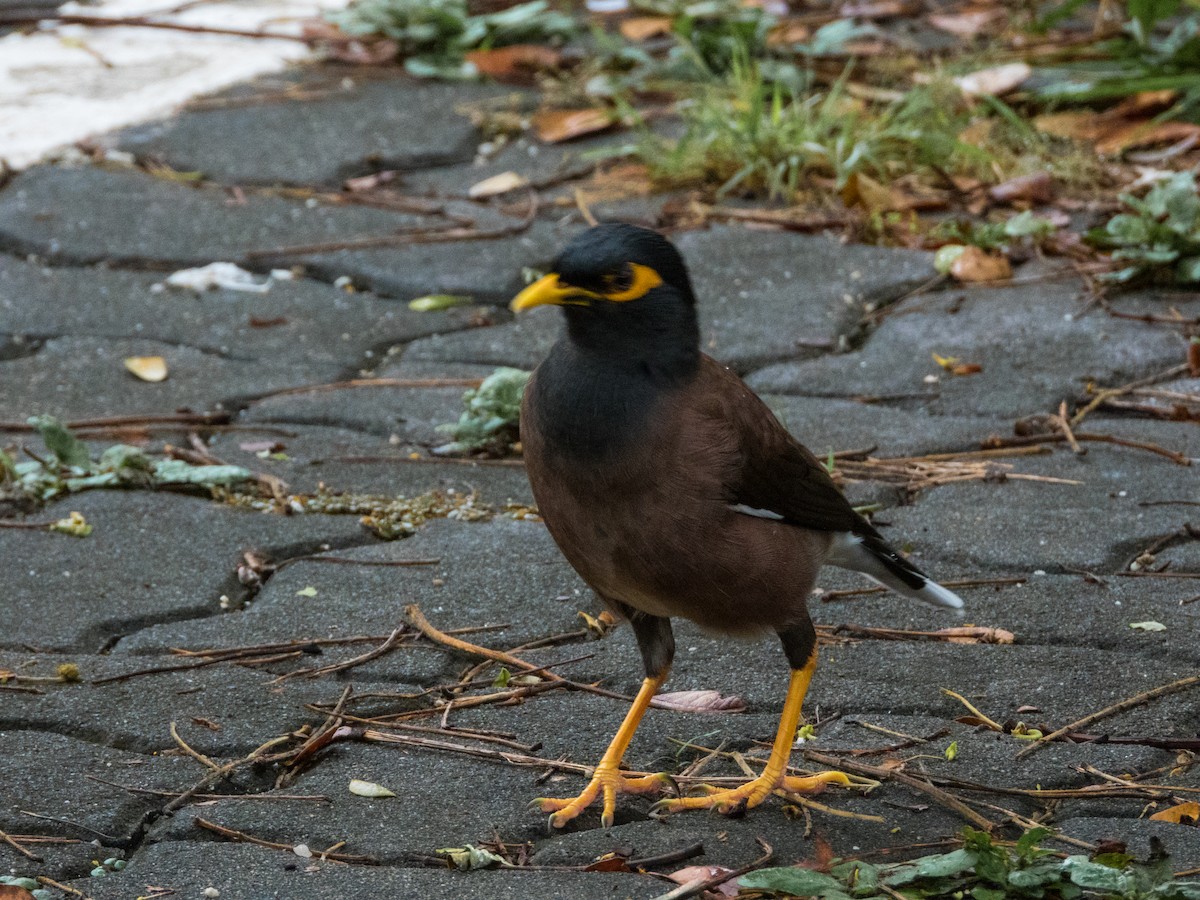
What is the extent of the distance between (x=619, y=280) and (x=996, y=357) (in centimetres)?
216

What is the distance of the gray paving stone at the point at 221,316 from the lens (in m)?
4.74

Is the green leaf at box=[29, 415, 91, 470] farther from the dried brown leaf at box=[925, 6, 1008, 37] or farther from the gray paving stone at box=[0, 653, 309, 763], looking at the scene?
the dried brown leaf at box=[925, 6, 1008, 37]

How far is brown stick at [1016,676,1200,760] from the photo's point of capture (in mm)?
2721

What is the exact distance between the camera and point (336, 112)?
261 inches

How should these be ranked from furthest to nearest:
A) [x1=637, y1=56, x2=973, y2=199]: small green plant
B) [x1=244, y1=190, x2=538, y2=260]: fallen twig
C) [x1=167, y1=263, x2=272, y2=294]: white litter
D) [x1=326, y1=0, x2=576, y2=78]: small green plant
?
[x1=326, y1=0, x2=576, y2=78]: small green plant
[x1=637, y1=56, x2=973, y2=199]: small green plant
[x1=244, y1=190, x2=538, y2=260]: fallen twig
[x1=167, y1=263, x2=272, y2=294]: white litter

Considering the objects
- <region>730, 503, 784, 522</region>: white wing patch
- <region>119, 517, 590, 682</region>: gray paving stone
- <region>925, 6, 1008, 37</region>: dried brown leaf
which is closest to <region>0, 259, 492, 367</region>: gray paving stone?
<region>119, 517, 590, 682</region>: gray paving stone

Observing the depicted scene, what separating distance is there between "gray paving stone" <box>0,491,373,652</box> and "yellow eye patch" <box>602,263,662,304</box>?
4.11 ft


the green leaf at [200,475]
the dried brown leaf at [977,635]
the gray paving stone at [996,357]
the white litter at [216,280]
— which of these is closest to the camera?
the dried brown leaf at [977,635]

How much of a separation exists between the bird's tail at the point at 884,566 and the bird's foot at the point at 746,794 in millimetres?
526

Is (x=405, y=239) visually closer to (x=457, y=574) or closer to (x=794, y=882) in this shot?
(x=457, y=574)

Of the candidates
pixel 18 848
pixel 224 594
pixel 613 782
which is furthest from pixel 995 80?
pixel 18 848

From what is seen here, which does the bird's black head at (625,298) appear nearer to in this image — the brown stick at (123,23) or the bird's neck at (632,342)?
the bird's neck at (632,342)

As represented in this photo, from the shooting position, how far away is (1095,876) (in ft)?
6.87

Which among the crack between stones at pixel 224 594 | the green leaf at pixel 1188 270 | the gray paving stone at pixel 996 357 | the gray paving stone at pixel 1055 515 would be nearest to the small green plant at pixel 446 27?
the gray paving stone at pixel 996 357
